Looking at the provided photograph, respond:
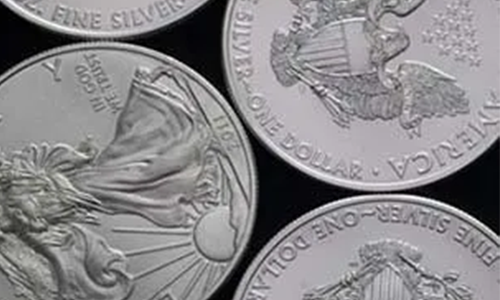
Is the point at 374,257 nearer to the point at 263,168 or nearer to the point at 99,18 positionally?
the point at 263,168

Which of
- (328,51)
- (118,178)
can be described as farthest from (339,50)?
(118,178)

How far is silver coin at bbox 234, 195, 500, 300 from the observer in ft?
4.20

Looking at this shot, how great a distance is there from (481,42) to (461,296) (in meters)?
0.23

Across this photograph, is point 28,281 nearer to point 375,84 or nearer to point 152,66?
point 152,66

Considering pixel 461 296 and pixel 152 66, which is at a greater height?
pixel 152 66

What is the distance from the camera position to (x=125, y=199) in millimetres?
1284

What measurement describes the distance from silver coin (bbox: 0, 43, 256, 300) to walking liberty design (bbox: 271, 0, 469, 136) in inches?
3.3

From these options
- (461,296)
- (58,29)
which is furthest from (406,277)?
(58,29)

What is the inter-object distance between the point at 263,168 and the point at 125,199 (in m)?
0.13

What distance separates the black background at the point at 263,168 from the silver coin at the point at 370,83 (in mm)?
13

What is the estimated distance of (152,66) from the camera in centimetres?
128

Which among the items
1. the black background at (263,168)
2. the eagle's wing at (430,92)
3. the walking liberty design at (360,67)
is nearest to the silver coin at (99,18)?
the black background at (263,168)

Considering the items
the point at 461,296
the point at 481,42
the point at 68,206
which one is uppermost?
the point at 481,42

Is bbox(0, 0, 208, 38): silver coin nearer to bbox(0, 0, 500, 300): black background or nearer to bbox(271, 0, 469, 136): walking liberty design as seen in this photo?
bbox(0, 0, 500, 300): black background
